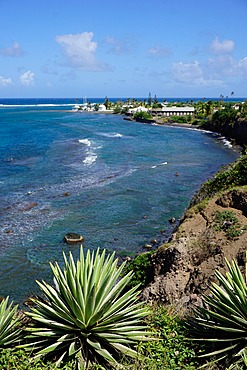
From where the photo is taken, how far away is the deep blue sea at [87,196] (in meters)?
21.3

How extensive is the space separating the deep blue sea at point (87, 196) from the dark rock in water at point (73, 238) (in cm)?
39

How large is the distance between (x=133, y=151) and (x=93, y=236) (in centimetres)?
3443

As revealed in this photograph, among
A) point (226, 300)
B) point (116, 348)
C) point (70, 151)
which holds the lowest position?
point (70, 151)

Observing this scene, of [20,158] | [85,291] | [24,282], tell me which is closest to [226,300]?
[85,291]

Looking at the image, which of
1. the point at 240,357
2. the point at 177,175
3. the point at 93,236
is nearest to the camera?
the point at 240,357

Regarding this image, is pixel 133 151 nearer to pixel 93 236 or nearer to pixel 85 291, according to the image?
pixel 93 236

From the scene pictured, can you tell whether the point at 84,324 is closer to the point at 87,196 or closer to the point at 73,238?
the point at 73,238

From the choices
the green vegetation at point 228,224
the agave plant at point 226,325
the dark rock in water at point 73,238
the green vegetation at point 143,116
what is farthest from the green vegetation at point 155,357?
the green vegetation at point 143,116

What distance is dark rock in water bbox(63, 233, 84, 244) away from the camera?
73.1 ft

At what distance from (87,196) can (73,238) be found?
9554mm

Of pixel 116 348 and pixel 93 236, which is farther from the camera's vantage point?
pixel 93 236

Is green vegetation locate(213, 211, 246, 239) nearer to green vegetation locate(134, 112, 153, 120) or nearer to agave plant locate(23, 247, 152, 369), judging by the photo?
agave plant locate(23, 247, 152, 369)

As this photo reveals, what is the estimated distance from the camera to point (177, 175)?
3997 centimetres

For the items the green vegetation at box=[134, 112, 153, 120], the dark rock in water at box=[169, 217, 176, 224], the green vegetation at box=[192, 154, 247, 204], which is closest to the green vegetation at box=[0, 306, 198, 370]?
the green vegetation at box=[192, 154, 247, 204]
